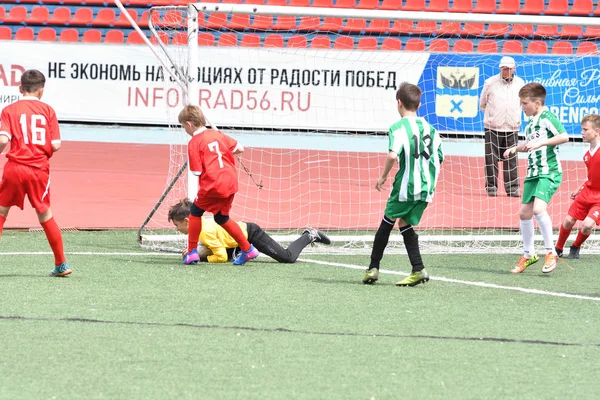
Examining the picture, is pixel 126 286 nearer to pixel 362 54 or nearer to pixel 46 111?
pixel 46 111

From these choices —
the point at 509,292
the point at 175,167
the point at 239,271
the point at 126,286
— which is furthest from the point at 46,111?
→ the point at 175,167

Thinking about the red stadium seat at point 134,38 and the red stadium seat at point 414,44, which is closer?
the red stadium seat at point 414,44

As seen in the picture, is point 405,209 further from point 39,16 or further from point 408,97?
point 39,16

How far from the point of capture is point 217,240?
8.76 metres

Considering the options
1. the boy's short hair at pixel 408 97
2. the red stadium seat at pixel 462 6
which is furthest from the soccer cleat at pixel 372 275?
the red stadium seat at pixel 462 6

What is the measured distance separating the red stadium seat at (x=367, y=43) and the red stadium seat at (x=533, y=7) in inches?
164

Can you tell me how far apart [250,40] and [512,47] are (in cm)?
488

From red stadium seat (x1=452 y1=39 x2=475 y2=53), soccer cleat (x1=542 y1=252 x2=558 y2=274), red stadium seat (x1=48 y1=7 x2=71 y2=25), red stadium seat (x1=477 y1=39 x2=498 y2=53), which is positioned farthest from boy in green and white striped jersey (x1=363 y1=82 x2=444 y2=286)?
red stadium seat (x1=48 y1=7 x2=71 y2=25)

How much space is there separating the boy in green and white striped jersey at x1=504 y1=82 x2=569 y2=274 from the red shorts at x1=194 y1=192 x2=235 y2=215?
7.58ft

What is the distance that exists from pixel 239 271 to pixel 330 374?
11.2 ft

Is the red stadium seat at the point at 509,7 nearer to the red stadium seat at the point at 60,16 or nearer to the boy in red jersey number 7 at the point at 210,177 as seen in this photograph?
the red stadium seat at the point at 60,16

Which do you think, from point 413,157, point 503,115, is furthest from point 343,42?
point 413,157

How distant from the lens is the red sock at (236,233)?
8.44 meters

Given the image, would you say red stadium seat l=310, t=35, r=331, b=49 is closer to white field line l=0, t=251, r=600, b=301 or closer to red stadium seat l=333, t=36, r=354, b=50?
red stadium seat l=333, t=36, r=354, b=50
